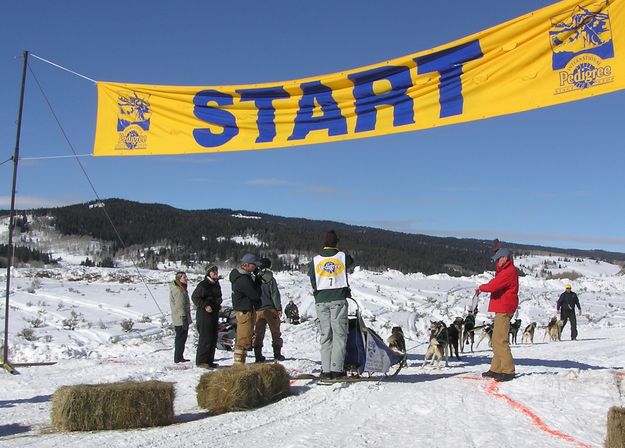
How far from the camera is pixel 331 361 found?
26.6 feet

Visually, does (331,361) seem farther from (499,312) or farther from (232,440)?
(232,440)

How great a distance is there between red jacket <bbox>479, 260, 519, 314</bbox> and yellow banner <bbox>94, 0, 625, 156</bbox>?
2.05 meters

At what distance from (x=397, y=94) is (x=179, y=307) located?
18.2ft

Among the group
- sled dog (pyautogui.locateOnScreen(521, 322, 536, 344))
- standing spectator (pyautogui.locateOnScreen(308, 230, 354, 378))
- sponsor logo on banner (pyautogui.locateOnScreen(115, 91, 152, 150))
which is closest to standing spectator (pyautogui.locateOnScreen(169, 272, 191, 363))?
sponsor logo on banner (pyautogui.locateOnScreen(115, 91, 152, 150))

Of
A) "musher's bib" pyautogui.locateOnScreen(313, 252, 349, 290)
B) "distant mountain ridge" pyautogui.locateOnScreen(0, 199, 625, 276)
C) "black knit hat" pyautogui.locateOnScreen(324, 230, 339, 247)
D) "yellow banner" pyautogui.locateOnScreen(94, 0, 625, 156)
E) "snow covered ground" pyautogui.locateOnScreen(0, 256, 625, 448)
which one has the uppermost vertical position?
"distant mountain ridge" pyautogui.locateOnScreen(0, 199, 625, 276)

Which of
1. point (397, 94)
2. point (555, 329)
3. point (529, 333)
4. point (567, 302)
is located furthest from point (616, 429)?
point (567, 302)

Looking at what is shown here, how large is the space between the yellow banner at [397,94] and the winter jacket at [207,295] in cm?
230

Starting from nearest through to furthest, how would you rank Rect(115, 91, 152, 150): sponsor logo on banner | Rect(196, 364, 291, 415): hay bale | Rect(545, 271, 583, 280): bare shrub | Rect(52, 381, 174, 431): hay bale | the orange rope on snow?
the orange rope on snow
Rect(52, 381, 174, 431): hay bale
Rect(196, 364, 291, 415): hay bale
Rect(115, 91, 152, 150): sponsor logo on banner
Rect(545, 271, 583, 280): bare shrub

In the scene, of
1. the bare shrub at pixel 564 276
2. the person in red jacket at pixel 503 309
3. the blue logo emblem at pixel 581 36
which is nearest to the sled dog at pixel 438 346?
the person in red jacket at pixel 503 309

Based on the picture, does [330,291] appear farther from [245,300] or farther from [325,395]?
[245,300]

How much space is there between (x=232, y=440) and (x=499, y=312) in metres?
4.35

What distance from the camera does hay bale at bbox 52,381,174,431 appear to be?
19.2 ft

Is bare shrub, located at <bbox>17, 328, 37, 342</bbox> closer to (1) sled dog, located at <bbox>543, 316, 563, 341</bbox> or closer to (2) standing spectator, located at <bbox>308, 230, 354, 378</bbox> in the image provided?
(2) standing spectator, located at <bbox>308, 230, 354, 378</bbox>

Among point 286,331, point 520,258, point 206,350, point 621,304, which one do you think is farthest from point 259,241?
point 206,350
